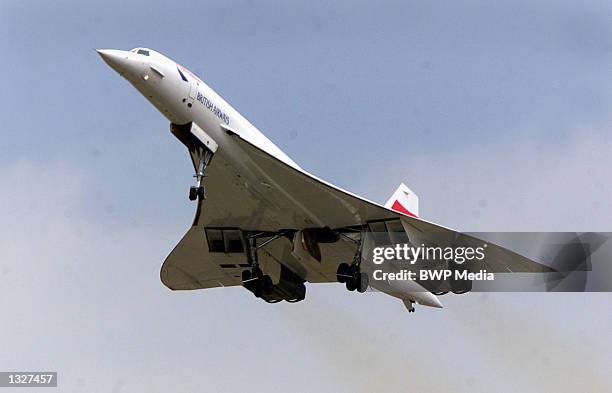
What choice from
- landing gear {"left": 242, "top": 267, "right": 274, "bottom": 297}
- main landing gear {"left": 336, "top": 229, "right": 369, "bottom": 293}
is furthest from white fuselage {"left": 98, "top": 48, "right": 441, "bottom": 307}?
landing gear {"left": 242, "top": 267, "right": 274, "bottom": 297}

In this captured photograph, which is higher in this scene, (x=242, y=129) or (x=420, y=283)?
(x=242, y=129)

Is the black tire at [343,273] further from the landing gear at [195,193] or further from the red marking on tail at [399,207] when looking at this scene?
the landing gear at [195,193]

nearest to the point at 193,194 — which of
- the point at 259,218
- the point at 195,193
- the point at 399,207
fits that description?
the point at 195,193

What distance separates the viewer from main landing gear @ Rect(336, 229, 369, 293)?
66.8 feet

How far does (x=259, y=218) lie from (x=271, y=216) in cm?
39

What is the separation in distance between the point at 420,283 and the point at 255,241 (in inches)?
155

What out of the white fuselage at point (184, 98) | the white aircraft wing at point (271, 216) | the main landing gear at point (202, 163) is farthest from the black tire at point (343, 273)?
the main landing gear at point (202, 163)

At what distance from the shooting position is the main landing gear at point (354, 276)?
66.8 feet

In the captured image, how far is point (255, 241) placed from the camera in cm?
2211

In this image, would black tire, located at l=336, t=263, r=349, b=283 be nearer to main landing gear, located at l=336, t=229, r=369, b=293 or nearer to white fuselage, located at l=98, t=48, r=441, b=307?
main landing gear, located at l=336, t=229, r=369, b=293

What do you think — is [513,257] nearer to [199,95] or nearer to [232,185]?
[232,185]

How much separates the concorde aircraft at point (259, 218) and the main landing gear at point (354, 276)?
21mm

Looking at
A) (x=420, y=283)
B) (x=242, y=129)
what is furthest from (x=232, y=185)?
(x=420, y=283)

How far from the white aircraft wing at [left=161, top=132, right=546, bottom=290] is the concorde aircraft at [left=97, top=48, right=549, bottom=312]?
0.08 feet
